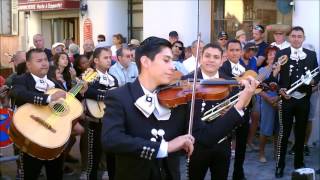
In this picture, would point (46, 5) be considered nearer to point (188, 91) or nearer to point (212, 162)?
point (212, 162)

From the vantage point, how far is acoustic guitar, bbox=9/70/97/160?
14.8 ft

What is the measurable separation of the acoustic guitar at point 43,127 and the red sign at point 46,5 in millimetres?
9436

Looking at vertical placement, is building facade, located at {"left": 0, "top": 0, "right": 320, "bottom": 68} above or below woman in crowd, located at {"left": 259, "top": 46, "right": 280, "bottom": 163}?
above

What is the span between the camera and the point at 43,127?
4672mm

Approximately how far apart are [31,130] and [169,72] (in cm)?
215

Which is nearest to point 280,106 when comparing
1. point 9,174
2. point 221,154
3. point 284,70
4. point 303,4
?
point 284,70

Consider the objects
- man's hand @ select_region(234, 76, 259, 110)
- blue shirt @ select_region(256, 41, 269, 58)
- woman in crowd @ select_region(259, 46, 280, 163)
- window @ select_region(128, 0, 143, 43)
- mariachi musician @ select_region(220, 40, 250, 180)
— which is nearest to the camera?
man's hand @ select_region(234, 76, 259, 110)

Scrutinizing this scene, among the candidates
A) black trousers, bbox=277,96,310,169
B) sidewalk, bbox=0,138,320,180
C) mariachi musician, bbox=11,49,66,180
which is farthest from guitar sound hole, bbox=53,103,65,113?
black trousers, bbox=277,96,310,169

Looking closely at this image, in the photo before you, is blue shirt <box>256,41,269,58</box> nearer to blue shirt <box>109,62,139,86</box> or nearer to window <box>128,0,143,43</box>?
blue shirt <box>109,62,139,86</box>

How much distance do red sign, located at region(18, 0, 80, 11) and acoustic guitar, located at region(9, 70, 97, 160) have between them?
9436 mm

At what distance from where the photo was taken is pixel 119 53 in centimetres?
668

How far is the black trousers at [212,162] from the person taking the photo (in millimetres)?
4508

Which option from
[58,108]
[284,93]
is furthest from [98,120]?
[284,93]

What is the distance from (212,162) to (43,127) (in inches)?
65.1
